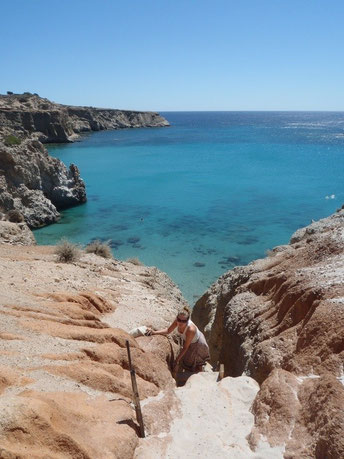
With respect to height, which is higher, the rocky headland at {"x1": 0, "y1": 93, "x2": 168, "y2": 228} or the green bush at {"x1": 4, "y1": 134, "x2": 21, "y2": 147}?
the green bush at {"x1": 4, "y1": 134, "x2": 21, "y2": 147}

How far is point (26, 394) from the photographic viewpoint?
5.78 m

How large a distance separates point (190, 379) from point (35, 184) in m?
30.7

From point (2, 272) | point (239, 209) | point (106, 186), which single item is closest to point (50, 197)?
point (106, 186)

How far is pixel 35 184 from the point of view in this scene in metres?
36.2

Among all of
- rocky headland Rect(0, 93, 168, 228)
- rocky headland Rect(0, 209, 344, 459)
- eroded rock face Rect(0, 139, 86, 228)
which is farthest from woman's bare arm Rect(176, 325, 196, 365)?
eroded rock face Rect(0, 139, 86, 228)

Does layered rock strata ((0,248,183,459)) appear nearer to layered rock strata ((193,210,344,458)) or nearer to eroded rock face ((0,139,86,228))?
layered rock strata ((193,210,344,458))

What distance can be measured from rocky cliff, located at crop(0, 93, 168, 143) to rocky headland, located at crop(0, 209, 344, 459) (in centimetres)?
3687

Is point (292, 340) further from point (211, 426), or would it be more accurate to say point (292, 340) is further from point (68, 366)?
point (68, 366)

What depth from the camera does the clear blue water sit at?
28.2 m

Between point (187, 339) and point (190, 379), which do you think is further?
point (187, 339)

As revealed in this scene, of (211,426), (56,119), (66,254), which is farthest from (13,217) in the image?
(56,119)

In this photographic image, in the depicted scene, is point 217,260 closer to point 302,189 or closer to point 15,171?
point 15,171

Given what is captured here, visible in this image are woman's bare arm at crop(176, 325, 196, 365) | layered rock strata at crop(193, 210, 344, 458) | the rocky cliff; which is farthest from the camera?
the rocky cliff

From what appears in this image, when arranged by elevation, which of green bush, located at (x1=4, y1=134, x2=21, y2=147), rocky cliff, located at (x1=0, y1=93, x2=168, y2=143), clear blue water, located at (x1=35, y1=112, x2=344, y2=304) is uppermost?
rocky cliff, located at (x1=0, y1=93, x2=168, y2=143)
